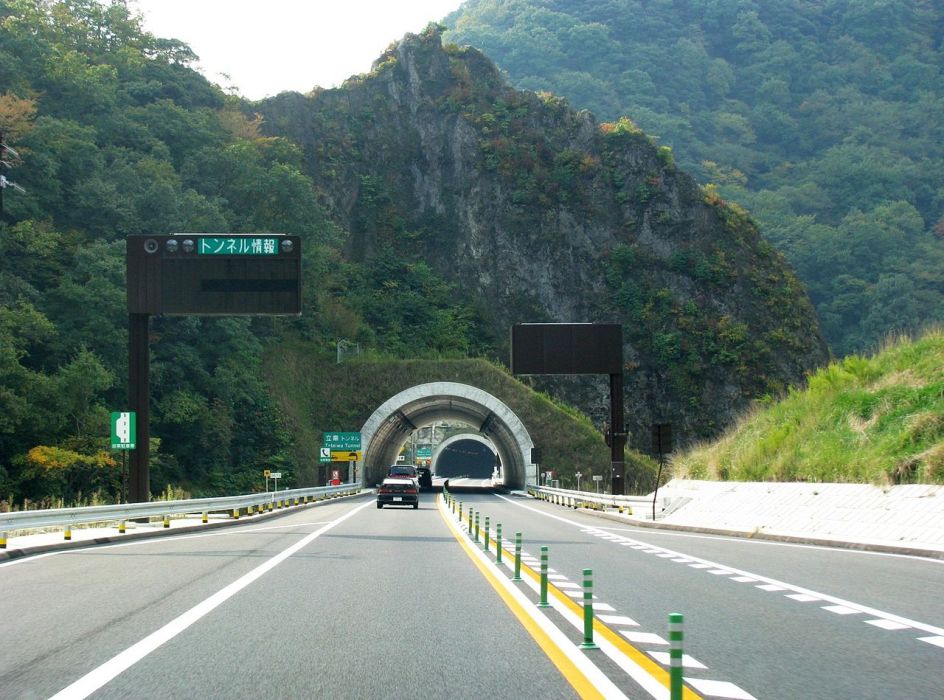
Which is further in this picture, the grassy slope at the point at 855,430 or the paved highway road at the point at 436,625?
the grassy slope at the point at 855,430

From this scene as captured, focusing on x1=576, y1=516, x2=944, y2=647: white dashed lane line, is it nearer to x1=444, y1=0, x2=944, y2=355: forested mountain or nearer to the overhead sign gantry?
the overhead sign gantry

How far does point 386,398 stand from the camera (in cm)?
7500

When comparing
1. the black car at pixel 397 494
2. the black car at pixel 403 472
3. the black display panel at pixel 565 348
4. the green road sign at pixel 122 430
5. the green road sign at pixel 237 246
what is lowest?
the black car at pixel 397 494

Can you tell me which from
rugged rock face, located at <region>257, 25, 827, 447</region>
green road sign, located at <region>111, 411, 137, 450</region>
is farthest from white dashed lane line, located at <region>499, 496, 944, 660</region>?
rugged rock face, located at <region>257, 25, 827, 447</region>

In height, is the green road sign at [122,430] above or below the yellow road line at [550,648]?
above

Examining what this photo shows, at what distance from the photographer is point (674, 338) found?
3531 inches

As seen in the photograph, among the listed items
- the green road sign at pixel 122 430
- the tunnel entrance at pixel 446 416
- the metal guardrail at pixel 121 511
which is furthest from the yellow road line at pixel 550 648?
the tunnel entrance at pixel 446 416

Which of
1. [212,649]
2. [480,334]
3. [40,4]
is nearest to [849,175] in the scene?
[480,334]

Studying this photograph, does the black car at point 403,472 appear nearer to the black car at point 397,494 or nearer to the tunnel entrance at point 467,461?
the black car at point 397,494

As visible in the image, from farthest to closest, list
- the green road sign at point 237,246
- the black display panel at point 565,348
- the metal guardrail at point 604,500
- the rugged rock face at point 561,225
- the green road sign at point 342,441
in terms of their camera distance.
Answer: the rugged rock face at point 561,225
the green road sign at point 342,441
the black display panel at point 565,348
the metal guardrail at point 604,500
the green road sign at point 237,246

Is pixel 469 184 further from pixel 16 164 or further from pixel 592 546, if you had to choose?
pixel 592 546

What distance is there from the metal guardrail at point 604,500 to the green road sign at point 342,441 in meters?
12.5

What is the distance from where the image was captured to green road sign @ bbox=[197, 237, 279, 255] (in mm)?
32875

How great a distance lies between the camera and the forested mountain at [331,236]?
181ft
